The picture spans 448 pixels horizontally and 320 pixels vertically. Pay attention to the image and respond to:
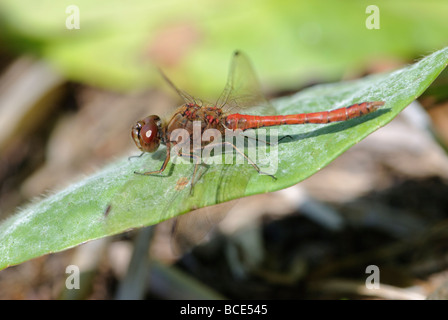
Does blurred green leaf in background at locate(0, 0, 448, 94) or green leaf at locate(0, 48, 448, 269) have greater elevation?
blurred green leaf in background at locate(0, 0, 448, 94)

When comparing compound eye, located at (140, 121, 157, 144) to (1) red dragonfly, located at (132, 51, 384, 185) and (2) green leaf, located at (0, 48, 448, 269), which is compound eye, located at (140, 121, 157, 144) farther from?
(2) green leaf, located at (0, 48, 448, 269)

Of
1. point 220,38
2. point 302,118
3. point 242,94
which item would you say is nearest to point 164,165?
point 302,118

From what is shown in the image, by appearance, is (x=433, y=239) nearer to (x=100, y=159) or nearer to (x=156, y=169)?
(x=156, y=169)

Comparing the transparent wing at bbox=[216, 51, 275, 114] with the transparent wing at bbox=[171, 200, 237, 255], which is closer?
the transparent wing at bbox=[171, 200, 237, 255]

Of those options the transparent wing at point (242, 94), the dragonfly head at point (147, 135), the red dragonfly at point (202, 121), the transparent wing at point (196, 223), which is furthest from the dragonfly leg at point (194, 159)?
the transparent wing at point (242, 94)

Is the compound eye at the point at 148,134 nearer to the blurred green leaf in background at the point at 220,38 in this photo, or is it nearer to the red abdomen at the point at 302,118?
the red abdomen at the point at 302,118

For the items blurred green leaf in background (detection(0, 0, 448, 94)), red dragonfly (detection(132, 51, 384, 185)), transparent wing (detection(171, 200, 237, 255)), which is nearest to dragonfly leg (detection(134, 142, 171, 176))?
red dragonfly (detection(132, 51, 384, 185))

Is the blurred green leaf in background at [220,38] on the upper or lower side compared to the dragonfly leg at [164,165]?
upper
